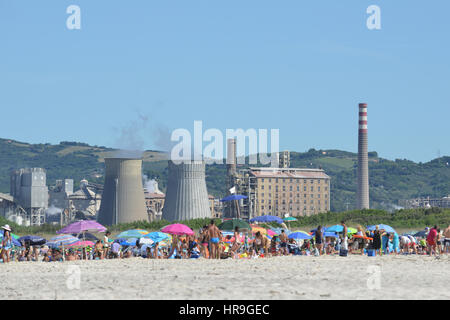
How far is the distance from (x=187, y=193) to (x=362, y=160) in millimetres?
21098

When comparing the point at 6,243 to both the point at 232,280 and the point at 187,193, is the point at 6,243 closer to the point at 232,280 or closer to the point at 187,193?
the point at 232,280

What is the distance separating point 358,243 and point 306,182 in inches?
3543

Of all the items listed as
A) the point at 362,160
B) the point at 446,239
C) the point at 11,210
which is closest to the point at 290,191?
the point at 362,160

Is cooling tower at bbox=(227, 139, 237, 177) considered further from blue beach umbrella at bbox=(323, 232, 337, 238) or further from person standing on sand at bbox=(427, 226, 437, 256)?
person standing on sand at bbox=(427, 226, 437, 256)

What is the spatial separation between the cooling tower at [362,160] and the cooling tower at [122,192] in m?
24.8

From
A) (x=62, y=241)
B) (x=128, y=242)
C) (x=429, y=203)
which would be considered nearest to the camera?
(x=62, y=241)

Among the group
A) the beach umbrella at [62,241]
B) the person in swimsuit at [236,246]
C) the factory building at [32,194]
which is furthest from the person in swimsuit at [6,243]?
the factory building at [32,194]

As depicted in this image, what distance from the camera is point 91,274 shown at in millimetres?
15867

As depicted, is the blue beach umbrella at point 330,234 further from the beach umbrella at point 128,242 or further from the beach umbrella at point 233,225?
the beach umbrella at point 128,242

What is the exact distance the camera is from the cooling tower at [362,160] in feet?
267

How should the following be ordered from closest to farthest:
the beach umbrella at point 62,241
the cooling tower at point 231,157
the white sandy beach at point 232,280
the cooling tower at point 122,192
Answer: the white sandy beach at point 232,280 < the beach umbrella at point 62,241 < the cooling tower at point 122,192 < the cooling tower at point 231,157

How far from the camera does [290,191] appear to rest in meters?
113
